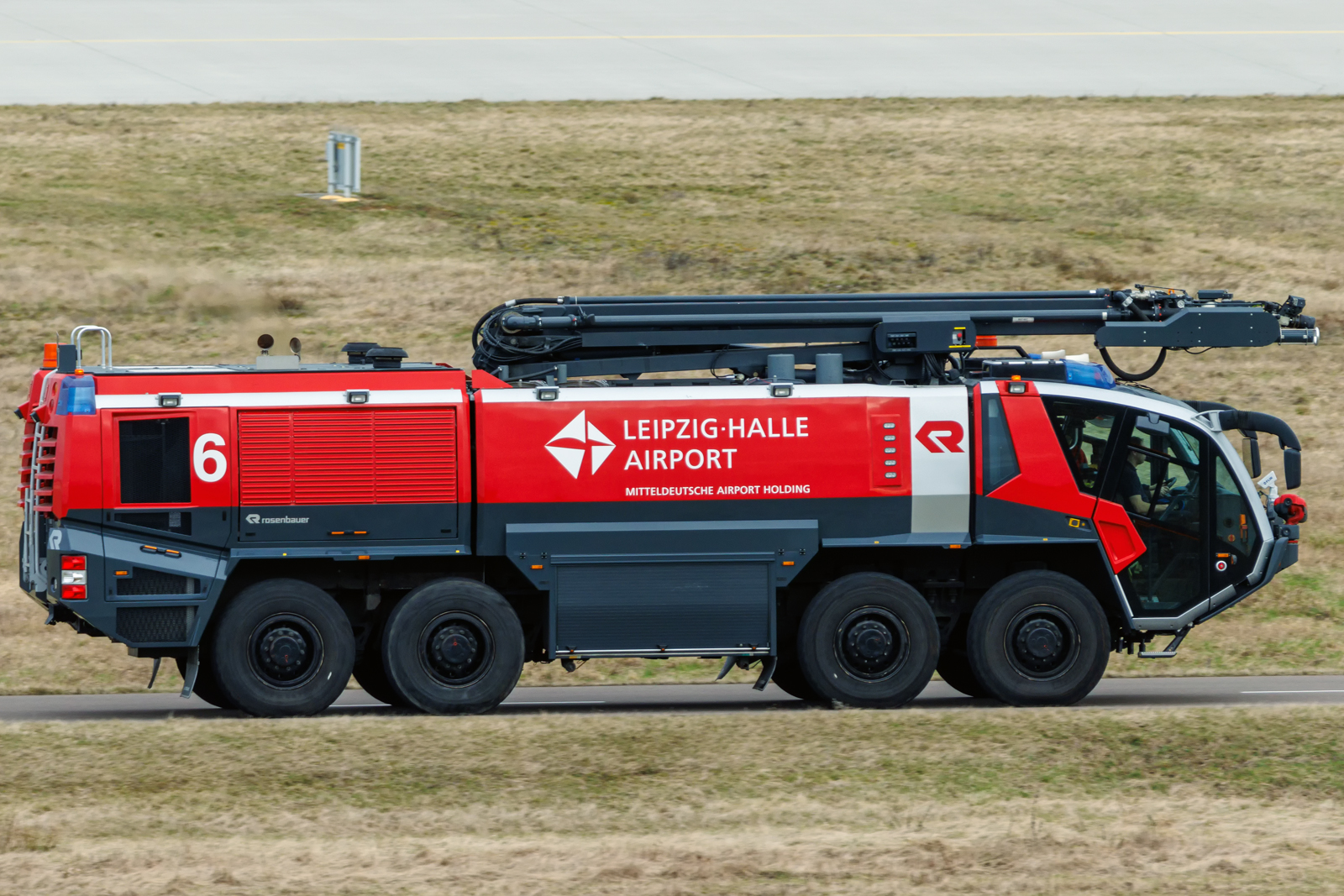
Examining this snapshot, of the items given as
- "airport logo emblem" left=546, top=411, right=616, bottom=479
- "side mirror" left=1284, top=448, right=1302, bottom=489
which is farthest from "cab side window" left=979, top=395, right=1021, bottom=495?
"airport logo emblem" left=546, top=411, right=616, bottom=479

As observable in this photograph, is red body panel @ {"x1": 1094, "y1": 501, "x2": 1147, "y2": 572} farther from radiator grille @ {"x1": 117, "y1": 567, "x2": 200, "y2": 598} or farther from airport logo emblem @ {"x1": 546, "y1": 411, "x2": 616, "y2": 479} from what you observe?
radiator grille @ {"x1": 117, "y1": 567, "x2": 200, "y2": 598}

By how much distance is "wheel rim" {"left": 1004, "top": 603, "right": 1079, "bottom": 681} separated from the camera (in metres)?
14.9

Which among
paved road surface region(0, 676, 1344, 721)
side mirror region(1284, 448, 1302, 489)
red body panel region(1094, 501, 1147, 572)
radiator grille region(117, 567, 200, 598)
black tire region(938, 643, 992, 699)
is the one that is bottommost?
paved road surface region(0, 676, 1344, 721)

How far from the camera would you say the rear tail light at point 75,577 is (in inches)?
547

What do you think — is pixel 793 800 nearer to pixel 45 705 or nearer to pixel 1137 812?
pixel 1137 812

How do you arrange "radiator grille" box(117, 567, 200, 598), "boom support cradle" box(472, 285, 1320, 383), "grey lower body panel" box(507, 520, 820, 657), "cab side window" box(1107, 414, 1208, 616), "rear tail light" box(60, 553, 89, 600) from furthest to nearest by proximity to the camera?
1. "boom support cradle" box(472, 285, 1320, 383)
2. "cab side window" box(1107, 414, 1208, 616)
3. "grey lower body panel" box(507, 520, 820, 657)
4. "radiator grille" box(117, 567, 200, 598)
5. "rear tail light" box(60, 553, 89, 600)

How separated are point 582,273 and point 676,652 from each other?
1602 cm

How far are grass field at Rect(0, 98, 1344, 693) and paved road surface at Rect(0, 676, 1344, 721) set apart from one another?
4180 mm

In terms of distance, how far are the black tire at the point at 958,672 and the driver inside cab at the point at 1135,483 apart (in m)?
1.88

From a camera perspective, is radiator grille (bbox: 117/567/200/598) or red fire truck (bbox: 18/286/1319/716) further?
red fire truck (bbox: 18/286/1319/716)

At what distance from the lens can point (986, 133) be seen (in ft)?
123

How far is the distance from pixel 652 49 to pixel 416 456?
2733 cm

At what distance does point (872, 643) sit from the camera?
1464 centimetres

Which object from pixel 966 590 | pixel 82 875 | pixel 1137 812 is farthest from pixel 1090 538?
pixel 82 875
